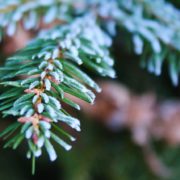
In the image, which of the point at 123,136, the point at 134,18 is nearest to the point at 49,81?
the point at 134,18

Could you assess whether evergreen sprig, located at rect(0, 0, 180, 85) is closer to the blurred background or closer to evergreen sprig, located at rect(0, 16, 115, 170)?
evergreen sprig, located at rect(0, 16, 115, 170)

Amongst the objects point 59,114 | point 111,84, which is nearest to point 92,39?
point 59,114

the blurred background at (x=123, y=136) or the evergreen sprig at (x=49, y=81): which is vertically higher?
the evergreen sprig at (x=49, y=81)

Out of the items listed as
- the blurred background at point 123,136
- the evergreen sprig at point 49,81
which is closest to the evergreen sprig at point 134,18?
the evergreen sprig at point 49,81

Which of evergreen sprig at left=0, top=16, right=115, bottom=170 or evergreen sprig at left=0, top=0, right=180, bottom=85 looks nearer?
evergreen sprig at left=0, top=16, right=115, bottom=170

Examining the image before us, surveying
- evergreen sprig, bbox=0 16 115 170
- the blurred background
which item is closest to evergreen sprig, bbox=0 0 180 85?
evergreen sprig, bbox=0 16 115 170

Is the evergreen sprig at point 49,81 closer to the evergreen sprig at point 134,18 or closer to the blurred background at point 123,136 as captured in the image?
Answer: the evergreen sprig at point 134,18
